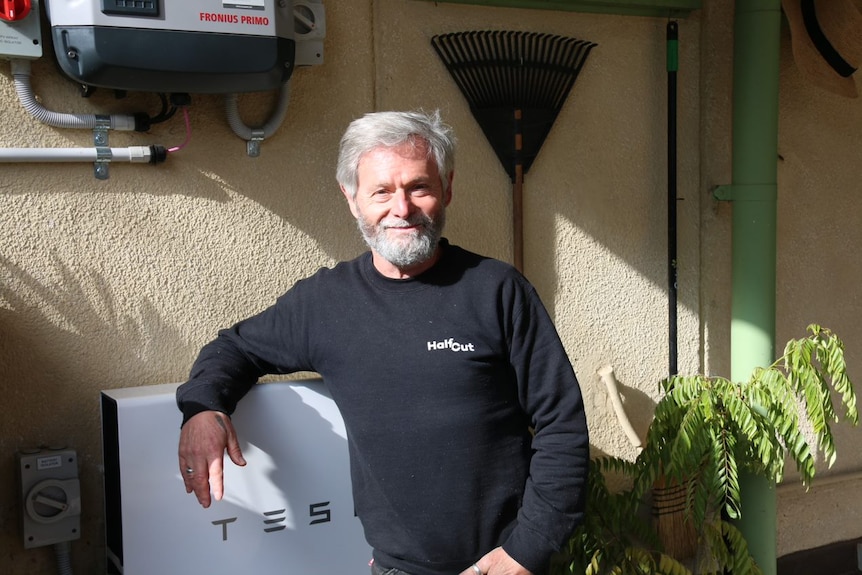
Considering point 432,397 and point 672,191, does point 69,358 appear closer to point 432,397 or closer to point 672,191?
point 432,397

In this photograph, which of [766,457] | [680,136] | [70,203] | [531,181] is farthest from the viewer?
[680,136]

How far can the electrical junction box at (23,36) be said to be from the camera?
2338 mm

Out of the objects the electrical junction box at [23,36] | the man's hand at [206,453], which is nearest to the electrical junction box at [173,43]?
the electrical junction box at [23,36]

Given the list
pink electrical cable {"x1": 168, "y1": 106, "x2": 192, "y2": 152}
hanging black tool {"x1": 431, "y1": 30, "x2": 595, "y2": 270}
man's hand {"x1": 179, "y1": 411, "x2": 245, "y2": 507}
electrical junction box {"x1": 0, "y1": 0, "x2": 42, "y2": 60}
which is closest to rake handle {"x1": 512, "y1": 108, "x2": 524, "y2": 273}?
hanging black tool {"x1": 431, "y1": 30, "x2": 595, "y2": 270}

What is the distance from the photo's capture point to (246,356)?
2.46 m

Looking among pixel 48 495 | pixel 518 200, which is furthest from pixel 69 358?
pixel 518 200

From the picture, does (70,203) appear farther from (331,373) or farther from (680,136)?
(680,136)

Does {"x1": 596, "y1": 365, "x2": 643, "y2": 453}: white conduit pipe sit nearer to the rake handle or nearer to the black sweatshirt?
the rake handle

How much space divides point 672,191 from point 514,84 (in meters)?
0.74

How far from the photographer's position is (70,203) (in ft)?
8.34

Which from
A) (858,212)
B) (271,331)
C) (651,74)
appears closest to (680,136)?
(651,74)

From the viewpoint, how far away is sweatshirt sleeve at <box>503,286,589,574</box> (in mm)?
2193

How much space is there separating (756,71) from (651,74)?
361mm

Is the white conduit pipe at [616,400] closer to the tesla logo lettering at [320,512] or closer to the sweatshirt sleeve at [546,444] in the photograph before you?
the sweatshirt sleeve at [546,444]
